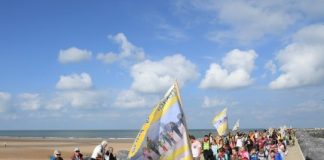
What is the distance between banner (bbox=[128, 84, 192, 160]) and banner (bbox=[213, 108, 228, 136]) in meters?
15.5

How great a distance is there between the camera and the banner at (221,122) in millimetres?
22438

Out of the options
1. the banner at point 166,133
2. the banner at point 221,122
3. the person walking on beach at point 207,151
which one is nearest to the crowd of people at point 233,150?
the person walking on beach at point 207,151

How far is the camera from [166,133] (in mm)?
7109

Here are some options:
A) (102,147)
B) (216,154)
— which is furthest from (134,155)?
(216,154)

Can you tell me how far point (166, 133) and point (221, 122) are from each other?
15.8 m

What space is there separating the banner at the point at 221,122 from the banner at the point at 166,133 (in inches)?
609

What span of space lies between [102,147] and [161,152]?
8.66 metres

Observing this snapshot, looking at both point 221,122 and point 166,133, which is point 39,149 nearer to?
point 221,122

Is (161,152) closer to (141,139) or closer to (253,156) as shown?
(141,139)

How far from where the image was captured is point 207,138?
20250mm

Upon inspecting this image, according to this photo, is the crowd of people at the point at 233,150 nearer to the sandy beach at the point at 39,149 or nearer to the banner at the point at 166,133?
the banner at the point at 166,133

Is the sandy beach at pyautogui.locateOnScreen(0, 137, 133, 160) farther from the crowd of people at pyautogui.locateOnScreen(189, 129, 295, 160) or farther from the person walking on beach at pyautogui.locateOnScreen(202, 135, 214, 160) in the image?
the person walking on beach at pyautogui.locateOnScreen(202, 135, 214, 160)

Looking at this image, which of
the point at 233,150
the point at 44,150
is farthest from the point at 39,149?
the point at 233,150

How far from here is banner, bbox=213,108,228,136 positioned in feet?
73.6
